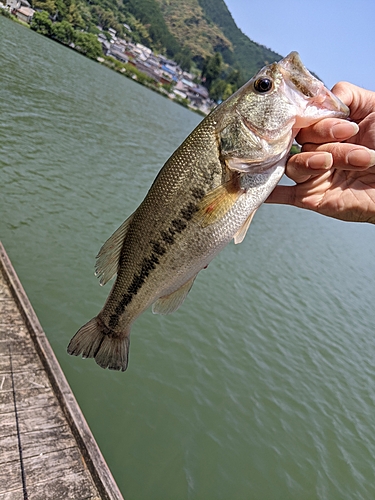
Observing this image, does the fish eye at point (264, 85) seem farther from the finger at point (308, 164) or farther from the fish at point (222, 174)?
the finger at point (308, 164)

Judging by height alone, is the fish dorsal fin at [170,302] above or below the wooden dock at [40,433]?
above

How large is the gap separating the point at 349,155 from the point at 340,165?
3.7 inches

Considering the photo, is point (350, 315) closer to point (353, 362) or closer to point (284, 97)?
point (353, 362)

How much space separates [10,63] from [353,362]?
28043 millimetres

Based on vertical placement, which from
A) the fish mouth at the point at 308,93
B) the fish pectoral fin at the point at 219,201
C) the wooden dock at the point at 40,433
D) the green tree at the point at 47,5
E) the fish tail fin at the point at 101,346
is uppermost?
the green tree at the point at 47,5

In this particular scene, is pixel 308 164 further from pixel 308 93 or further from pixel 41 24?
pixel 41 24

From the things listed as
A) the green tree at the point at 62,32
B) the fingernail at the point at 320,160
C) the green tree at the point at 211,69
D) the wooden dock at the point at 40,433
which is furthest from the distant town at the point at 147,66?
the fingernail at the point at 320,160

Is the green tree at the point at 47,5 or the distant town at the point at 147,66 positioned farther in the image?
the green tree at the point at 47,5

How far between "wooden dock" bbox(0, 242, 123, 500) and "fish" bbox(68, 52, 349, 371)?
2.48 metres

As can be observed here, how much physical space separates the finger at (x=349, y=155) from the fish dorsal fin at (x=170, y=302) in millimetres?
1238

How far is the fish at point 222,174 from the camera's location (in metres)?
2.24

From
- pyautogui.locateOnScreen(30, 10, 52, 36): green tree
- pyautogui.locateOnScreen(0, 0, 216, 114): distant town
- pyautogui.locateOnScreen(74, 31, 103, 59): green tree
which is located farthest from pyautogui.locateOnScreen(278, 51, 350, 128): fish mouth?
pyautogui.locateOnScreen(74, 31, 103, 59): green tree

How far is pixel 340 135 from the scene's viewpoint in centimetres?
230

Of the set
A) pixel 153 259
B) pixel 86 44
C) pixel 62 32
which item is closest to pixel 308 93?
pixel 153 259
